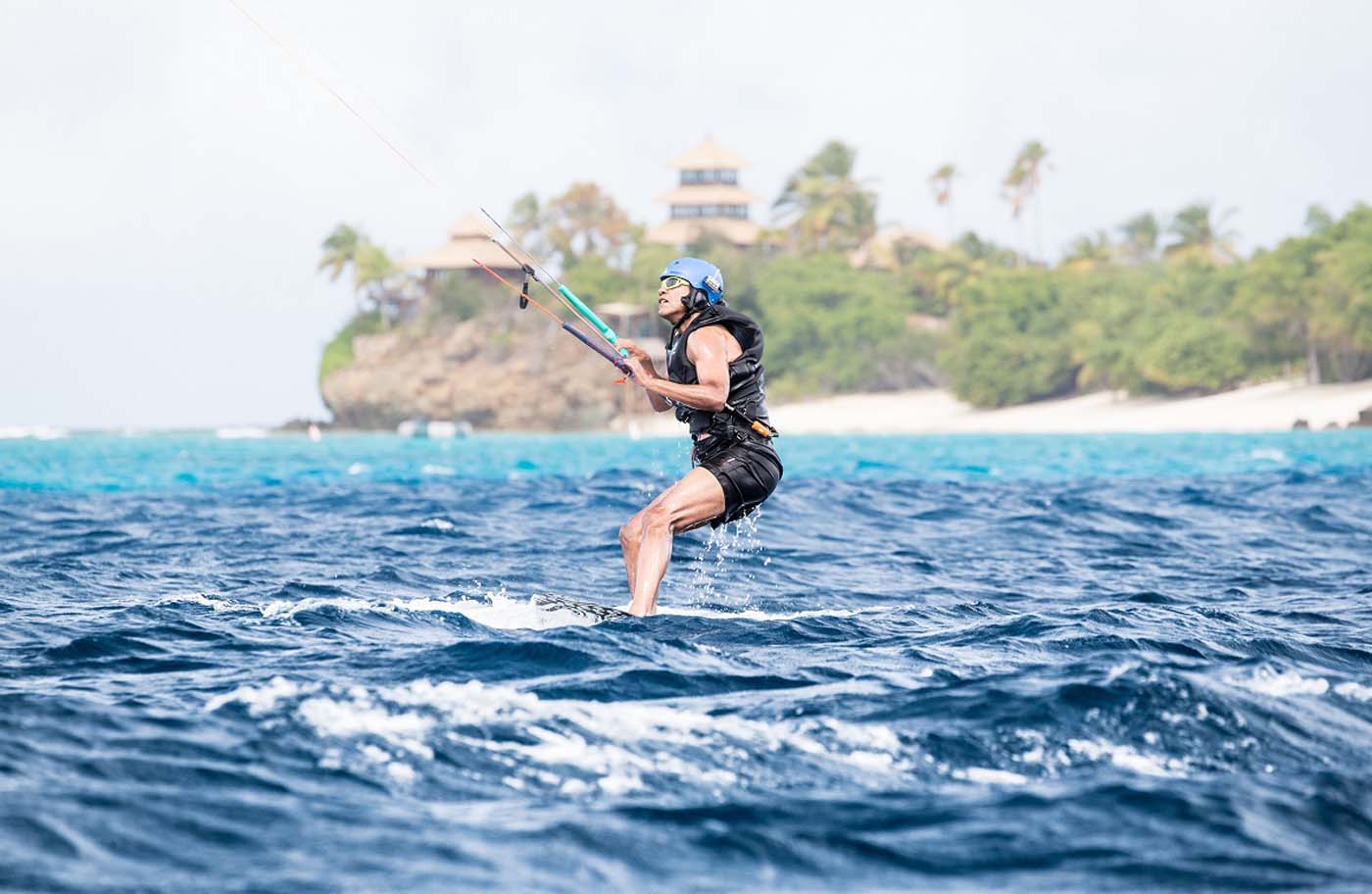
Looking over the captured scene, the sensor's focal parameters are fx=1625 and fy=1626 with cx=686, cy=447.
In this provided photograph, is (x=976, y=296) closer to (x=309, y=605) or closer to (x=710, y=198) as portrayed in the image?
(x=710, y=198)

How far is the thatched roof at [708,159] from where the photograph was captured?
117 meters

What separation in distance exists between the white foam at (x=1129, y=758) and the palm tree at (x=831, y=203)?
357ft

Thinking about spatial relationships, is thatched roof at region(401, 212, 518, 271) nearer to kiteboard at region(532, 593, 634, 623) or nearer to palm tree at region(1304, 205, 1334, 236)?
palm tree at region(1304, 205, 1334, 236)

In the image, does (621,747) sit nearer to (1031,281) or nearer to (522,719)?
(522,719)

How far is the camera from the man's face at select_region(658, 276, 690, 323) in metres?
9.23

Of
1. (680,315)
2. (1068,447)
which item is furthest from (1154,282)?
(680,315)

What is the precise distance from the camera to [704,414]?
31.1 ft

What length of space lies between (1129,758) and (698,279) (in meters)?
4.29

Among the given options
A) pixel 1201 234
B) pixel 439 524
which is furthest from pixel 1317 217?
pixel 439 524

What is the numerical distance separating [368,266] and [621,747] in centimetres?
11880

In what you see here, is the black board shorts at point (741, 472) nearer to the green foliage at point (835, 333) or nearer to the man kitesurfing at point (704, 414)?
the man kitesurfing at point (704, 414)

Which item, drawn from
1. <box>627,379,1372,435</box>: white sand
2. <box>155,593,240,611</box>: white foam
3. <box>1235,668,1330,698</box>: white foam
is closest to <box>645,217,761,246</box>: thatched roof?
<box>627,379,1372,435</box>: white sand

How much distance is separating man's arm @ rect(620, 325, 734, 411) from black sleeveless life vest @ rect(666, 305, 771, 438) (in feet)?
0.34

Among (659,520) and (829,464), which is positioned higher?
(659,520)
